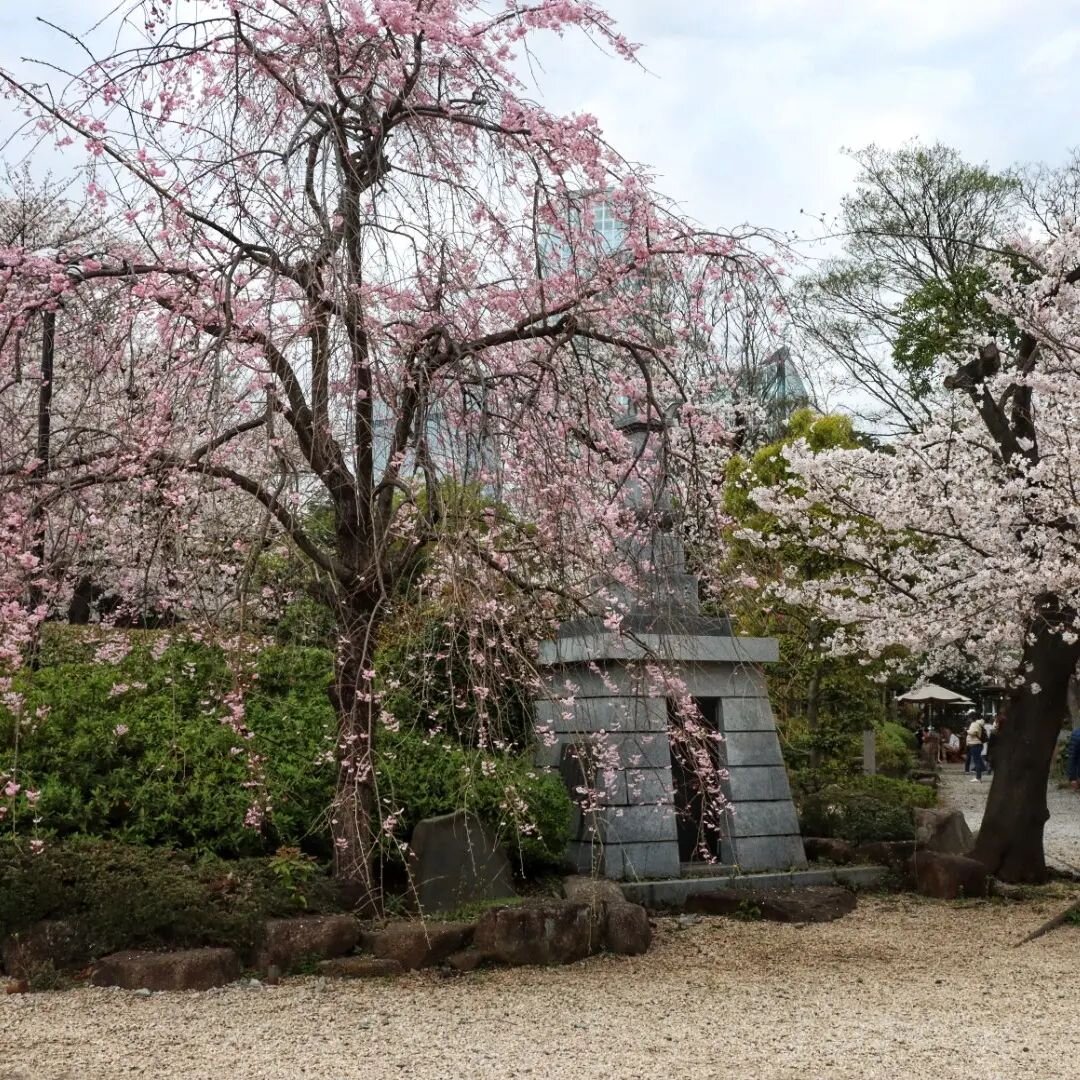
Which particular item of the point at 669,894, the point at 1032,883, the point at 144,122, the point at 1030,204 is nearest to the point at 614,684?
the point at 669,894

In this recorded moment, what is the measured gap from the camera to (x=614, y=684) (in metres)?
7.85

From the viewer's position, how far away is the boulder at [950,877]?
8.10 m

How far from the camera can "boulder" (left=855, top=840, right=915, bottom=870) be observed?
8547 millimetres

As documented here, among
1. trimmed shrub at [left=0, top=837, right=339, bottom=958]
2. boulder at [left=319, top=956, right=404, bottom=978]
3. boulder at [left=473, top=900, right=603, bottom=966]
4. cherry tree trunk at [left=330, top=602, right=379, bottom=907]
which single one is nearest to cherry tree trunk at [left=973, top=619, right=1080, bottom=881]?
boulder at [left=473, top=900, right=603, bottom=966]

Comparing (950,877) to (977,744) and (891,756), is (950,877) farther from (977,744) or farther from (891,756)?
(977,744)

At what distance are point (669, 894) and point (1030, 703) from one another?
10.4 ft

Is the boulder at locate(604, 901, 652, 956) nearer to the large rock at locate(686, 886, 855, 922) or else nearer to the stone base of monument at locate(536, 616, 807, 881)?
the stone base of monument at locate(536, 616, 807, 881)

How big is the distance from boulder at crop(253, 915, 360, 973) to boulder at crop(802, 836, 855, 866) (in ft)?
13.8

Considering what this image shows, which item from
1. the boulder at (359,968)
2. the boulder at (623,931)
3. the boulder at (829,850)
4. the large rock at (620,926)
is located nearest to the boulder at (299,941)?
the boulder at (359,968)

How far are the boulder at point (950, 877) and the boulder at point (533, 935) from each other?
3282 millimetres

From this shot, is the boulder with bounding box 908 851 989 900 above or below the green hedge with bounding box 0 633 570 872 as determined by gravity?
below

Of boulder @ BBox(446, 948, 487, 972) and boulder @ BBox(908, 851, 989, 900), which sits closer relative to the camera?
boulder @ BBox(446, 948, 487, 972)

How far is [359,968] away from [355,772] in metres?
0.87

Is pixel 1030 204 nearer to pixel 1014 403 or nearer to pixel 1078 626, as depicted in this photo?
pixel 1014 403
